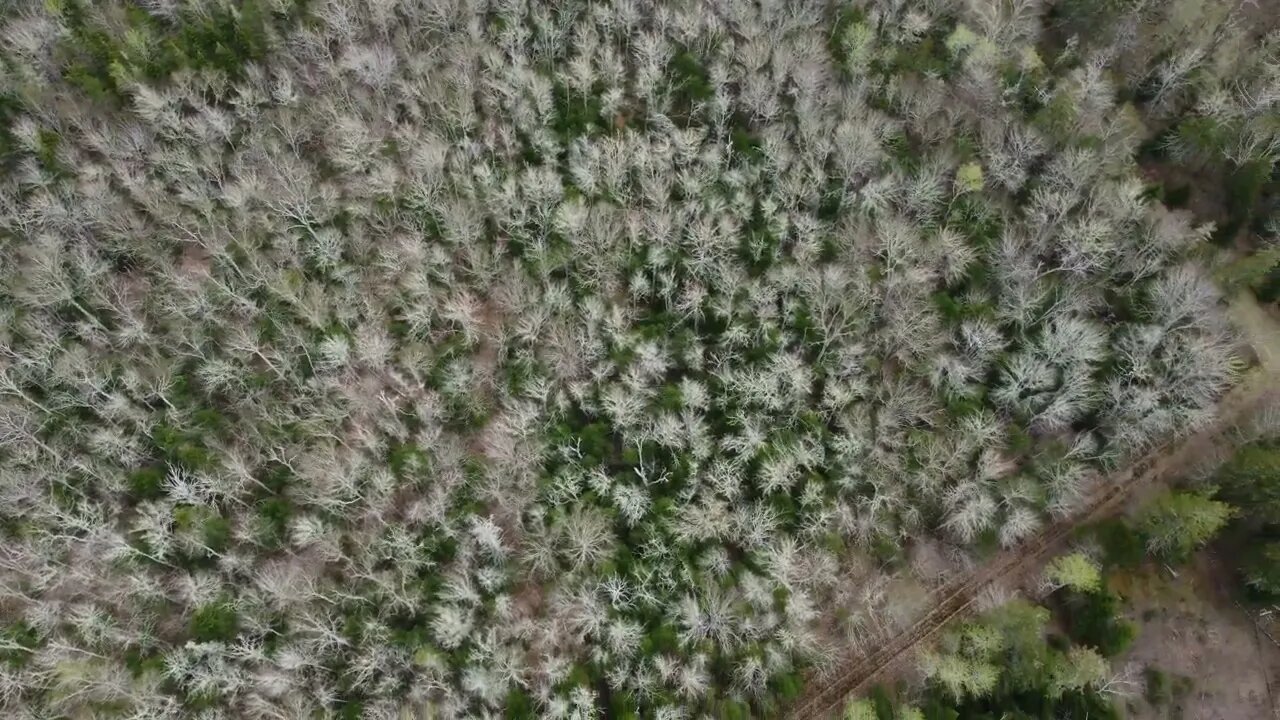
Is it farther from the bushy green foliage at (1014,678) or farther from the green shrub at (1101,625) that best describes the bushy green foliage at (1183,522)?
the bushy green foliage at (1014,678)

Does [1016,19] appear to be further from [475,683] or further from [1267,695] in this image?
→ [475,683]

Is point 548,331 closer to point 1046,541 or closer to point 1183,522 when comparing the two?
point 1046,541

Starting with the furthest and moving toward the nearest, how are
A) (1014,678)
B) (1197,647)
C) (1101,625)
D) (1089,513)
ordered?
(1089,513) < (1197,647) < (1101,625) < (1014,678)

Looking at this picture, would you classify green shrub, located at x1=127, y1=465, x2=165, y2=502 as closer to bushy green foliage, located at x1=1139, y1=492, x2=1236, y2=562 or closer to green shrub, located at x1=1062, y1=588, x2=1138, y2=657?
green shrub, located at x1=1062, y1=588, x2=1138, y2=657

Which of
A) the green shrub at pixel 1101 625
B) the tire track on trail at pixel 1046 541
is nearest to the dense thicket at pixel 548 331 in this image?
the tire track on trail at pixel 1046 541

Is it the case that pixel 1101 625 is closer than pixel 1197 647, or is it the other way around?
pixel 1101 625

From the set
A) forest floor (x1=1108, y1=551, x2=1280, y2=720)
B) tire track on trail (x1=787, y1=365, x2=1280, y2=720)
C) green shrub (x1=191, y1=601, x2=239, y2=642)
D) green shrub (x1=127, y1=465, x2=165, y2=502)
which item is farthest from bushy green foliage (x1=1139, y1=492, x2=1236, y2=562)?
green shrub (x1=127, y1=465, x2=165, y2=502)

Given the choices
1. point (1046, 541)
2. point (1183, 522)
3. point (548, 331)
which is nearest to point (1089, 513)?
point (1046, 541)
